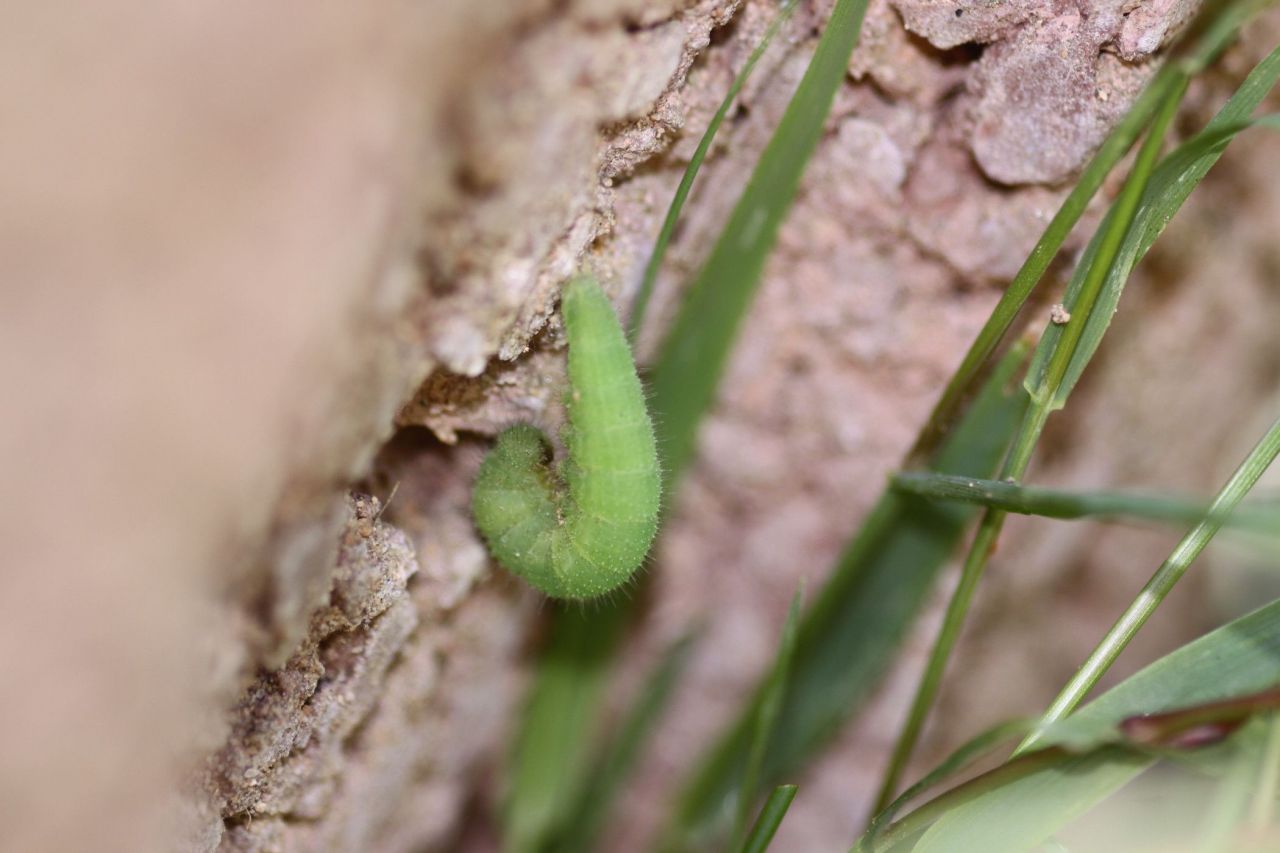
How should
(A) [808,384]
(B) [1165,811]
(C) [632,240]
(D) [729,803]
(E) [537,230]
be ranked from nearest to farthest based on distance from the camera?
(E) [537,230] → (B) [1165,811] → (C) [632,240] → (A) [808,384] → (D) [729,803]

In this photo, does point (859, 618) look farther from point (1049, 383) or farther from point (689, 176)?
point (689, 176)

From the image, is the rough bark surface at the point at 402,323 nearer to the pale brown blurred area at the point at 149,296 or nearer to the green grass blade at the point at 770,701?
the pale brown blurred area at the point at 149,296

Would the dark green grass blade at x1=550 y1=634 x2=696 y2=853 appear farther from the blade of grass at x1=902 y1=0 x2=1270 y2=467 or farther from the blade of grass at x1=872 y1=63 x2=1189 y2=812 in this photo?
the blade of grass at x1=902 y1=0 x2=1270 y2=467

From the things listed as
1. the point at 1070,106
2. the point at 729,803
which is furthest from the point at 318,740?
the point at 1070,106

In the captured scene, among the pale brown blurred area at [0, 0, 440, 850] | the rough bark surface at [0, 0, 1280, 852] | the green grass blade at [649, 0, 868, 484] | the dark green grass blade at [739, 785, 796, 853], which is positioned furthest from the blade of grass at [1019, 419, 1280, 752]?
the pale brown blurred area at [0, 0, 440, 850]

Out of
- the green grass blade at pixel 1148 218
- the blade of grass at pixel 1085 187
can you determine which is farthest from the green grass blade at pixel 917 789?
the blade of grass at pixel 1085 187

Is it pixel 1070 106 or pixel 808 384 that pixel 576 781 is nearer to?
pixel 808 384
